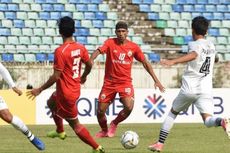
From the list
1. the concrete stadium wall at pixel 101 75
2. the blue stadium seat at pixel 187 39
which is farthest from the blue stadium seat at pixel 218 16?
the concrete stadium wall at pixel 101 75

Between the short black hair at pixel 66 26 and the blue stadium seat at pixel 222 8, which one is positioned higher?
the short black hair at pixel 66 26

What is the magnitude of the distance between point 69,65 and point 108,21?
21.5 m

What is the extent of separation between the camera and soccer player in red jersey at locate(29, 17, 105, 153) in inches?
445

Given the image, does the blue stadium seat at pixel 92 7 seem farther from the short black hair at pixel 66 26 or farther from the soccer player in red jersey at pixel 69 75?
the short black hair at pixel 66 26

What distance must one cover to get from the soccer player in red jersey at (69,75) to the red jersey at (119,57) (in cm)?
393

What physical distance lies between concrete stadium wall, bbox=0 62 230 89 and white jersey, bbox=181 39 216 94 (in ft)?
41.1

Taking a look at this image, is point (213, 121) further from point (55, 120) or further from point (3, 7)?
point (3, 7)

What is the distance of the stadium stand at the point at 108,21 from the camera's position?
30891 mm

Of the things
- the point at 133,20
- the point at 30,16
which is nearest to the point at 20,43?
the point at 30,16

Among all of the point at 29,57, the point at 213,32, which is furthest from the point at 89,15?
the point at 213,32

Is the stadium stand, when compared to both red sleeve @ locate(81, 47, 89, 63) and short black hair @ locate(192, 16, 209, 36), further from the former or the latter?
red sleeve @ locate(81, 47, 89, 63)

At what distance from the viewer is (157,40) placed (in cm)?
3328

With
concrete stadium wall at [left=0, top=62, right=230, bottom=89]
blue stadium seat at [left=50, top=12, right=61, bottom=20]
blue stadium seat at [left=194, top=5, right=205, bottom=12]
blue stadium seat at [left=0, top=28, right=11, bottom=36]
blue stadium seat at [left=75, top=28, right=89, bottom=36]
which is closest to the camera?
concrete stadium wall at [left=0, top=62, right=230, bottom=89]

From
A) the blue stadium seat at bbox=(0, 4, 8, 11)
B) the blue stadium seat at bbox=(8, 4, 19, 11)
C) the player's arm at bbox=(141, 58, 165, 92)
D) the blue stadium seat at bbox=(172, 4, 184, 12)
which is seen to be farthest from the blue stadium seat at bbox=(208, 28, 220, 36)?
the player's arm at bbox=(141, 58, 165, 92)
